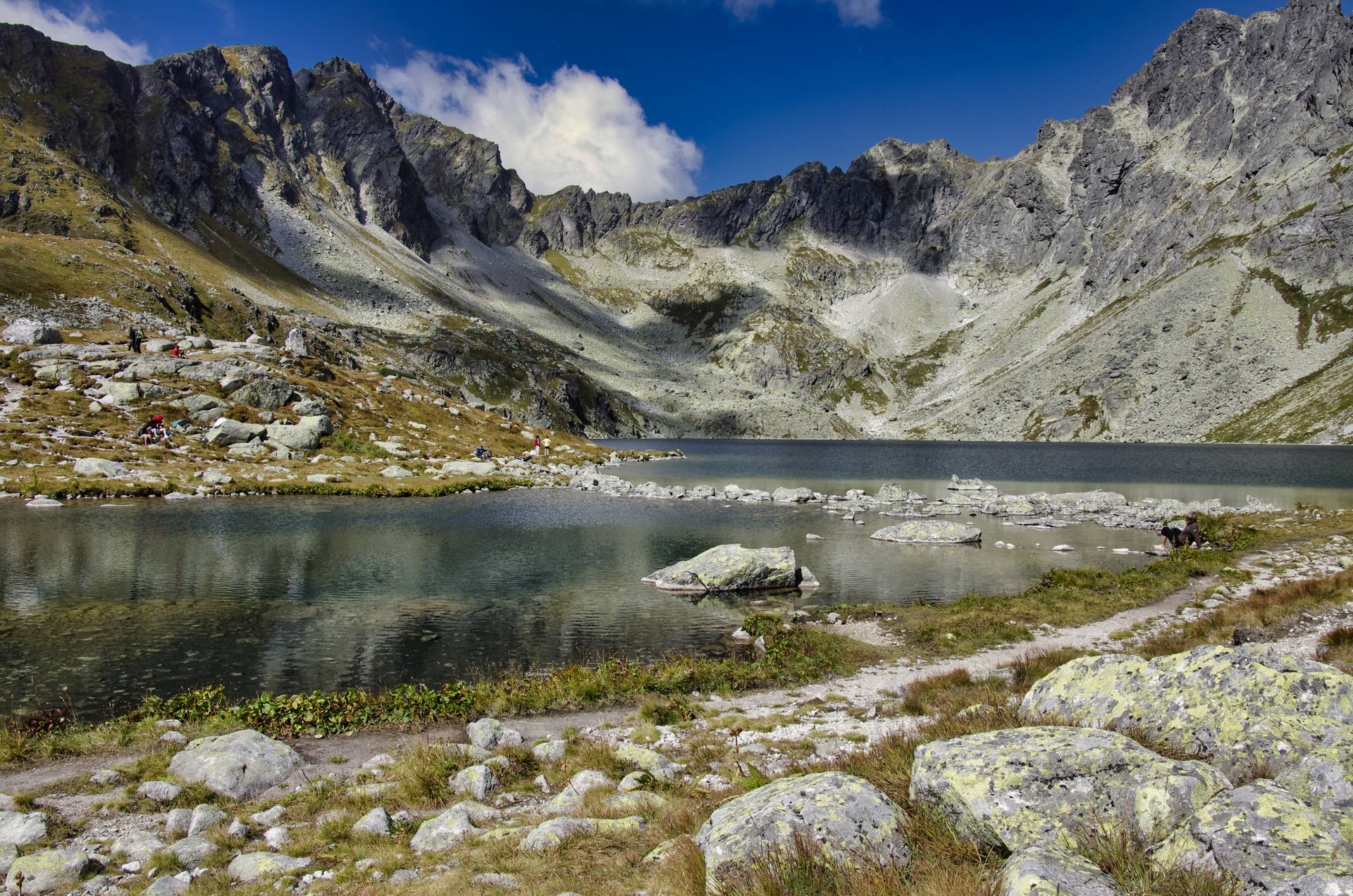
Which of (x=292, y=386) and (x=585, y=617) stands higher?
(x=292, y=386)

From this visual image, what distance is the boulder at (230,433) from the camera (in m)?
61.8

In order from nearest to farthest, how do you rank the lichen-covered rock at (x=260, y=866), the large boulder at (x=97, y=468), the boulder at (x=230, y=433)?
the lichen-covered rock at (x=260, y=866)
the large boulder at (x=97, y=468)
the boulder at (x=230, y=433)

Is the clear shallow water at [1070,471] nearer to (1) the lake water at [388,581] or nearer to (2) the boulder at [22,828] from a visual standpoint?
(1) the lake water at [388,581]

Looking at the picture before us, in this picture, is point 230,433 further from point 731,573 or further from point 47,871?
point 47,871

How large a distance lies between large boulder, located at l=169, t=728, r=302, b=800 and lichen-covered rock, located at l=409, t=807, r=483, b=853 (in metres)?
3.78

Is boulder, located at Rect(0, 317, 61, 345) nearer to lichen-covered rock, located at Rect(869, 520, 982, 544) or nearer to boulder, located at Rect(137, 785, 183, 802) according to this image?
boulder, located at Rect(137, 785, 183, 802)

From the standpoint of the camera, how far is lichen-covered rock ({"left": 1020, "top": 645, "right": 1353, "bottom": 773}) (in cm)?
714

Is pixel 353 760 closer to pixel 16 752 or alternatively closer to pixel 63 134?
pixel 16 752

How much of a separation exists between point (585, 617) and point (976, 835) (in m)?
20.0

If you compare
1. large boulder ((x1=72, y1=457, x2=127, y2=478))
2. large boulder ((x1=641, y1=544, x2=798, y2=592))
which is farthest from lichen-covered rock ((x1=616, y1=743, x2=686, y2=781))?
large boulder ((x1=72, y1=457, x2=127, y2=478))

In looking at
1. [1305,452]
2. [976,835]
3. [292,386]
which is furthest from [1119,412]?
[976,835]

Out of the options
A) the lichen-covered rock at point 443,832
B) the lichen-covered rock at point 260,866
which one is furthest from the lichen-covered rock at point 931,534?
the lichen-covered rock at point 260,866

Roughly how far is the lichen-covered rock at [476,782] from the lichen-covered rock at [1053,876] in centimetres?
820

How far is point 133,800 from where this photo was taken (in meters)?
10.2
